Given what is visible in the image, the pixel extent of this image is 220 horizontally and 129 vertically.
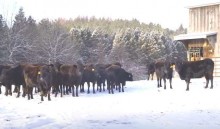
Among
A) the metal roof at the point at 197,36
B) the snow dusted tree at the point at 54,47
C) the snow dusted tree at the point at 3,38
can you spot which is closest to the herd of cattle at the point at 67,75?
the metal roof at the point at 197,36

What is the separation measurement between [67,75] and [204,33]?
1661 cm

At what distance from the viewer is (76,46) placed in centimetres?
6494

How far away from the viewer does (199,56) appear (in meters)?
33.0

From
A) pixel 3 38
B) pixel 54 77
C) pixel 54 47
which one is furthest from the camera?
pixel 54 47

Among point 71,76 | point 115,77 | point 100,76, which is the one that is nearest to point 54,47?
point 100,76

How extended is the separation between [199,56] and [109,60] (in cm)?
3390

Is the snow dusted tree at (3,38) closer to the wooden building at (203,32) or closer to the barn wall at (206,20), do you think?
the wooden building at (203,32)

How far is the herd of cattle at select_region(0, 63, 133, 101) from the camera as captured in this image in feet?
55.8

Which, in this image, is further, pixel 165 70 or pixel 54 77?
pixel 165 70

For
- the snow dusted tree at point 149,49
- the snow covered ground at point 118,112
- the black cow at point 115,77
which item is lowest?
the snow covered ground at point 118,112

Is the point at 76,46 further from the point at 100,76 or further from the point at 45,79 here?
the point at 45,79

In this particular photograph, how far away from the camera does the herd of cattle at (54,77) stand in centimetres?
1700

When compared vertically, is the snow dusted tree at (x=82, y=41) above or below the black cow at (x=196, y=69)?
above

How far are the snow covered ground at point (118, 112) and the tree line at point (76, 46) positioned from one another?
3518cm
